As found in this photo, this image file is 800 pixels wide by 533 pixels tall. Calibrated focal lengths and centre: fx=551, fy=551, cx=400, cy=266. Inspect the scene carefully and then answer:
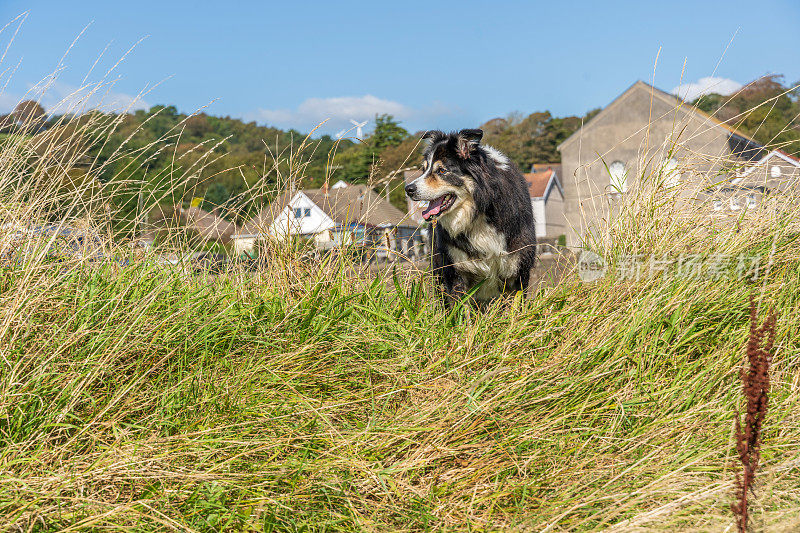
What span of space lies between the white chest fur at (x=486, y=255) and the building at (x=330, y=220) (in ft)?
1.46

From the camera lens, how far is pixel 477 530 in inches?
75.4

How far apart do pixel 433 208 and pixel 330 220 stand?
0.78m

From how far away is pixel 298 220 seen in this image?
389 centimetres

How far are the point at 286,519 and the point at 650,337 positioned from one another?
1.99 meters

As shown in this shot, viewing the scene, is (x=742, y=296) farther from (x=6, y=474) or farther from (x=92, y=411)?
(x=6, y=474)

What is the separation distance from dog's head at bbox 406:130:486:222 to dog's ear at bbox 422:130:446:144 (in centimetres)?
9

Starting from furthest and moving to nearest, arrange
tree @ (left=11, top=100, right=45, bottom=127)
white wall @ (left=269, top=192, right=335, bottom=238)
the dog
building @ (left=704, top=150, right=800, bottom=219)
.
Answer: the dog
building @ (left=704, top=150, right=800, bottom=219)
white wall @ (left=269, top=192, right=335, bottom=238)
tree @ (left=11, top=100, right=45, bottom=127)

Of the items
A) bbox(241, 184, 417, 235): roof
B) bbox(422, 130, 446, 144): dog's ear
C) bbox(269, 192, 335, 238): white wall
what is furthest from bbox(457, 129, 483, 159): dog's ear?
bbox(269, 192, 335, 238): white wall

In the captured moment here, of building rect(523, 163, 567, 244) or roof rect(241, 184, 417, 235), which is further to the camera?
building rect(523, 163, 567, 244)

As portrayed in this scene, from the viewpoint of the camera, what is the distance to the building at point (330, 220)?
380 cm

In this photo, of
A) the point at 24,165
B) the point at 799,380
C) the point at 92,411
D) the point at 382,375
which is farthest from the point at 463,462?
the point at 24,165

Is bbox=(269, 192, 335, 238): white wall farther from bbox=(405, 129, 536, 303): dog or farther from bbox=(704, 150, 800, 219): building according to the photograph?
bbox=(704, 150, 800, 219): building

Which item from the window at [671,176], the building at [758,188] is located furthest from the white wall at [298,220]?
the building at [758,188]

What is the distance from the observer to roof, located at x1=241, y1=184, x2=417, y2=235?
3896mm
